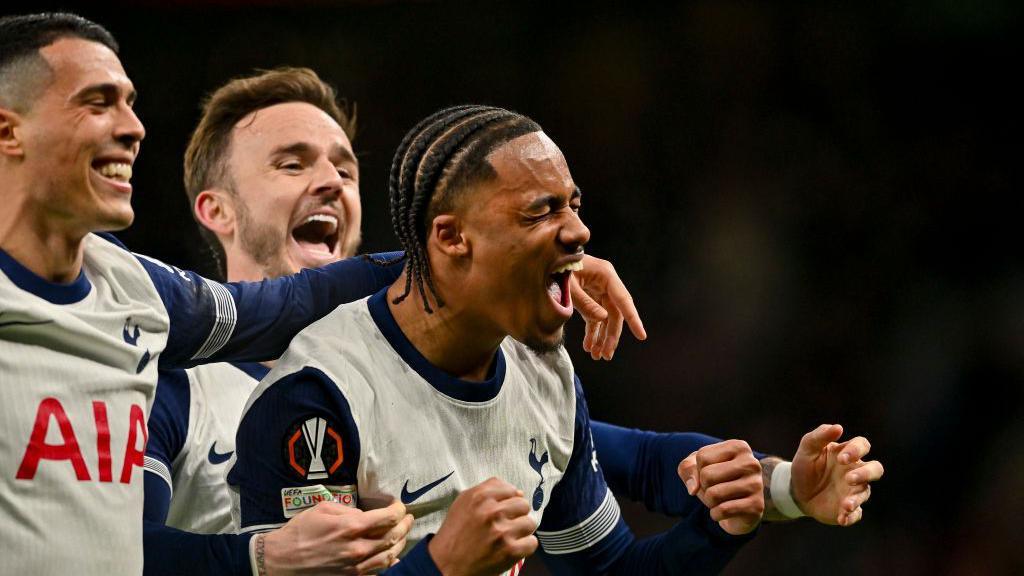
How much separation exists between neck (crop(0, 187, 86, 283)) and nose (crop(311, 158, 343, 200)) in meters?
1.39

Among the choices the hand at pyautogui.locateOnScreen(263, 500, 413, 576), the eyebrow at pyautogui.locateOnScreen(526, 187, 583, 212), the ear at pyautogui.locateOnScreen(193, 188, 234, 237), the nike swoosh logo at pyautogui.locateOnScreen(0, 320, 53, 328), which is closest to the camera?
the hand at pyautogui.locateOnScreen(263, 500, 413, 576)

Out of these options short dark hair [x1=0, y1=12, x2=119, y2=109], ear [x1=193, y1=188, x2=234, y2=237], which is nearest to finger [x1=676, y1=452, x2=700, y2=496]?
short dark hair [x1=0, y1=12, x2=119, y2=109]

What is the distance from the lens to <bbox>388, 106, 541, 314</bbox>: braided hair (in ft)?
6.75

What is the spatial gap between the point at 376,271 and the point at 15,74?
0.81m

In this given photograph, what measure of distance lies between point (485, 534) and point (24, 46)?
112 cm

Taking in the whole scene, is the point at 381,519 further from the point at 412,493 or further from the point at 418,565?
the point at 412,493

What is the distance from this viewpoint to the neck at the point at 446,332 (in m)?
2.09

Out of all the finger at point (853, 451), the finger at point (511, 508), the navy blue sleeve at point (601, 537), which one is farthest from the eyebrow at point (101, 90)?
the finger at point (853, 451)

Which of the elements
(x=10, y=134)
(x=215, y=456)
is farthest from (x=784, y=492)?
(x=10, y=134)

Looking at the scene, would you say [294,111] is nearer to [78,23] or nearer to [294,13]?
[78,23]

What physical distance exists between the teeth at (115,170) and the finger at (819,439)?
4.42 ft

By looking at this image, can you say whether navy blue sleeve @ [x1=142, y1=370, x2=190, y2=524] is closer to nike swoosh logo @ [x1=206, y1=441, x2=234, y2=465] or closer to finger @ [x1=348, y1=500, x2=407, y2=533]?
nike swoosh logo @ [x1=206, y1=441, x2=234, y2=465]

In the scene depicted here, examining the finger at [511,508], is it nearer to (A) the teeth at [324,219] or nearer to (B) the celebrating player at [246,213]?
(B) the celebrating player at [246,213]

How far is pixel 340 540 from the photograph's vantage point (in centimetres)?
169
